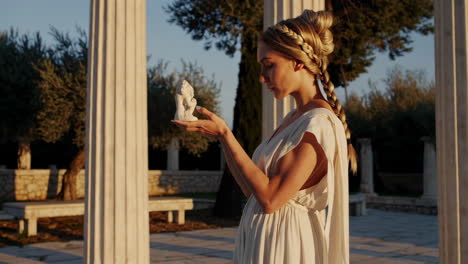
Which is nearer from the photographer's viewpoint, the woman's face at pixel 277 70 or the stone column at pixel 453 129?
the woman's face at pixel 277 70

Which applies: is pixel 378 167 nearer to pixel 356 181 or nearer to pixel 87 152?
pixel 356 181

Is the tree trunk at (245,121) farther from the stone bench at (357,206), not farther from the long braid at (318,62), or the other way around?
the long braid at (318,62)

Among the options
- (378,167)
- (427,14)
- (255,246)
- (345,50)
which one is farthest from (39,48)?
(378,167)

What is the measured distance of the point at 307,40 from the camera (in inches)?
A: 61.4

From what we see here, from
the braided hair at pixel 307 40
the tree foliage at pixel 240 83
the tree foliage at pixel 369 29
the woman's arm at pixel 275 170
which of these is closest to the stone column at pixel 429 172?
the tree foliage at pixel 369 29

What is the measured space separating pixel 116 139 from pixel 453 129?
3.39 m

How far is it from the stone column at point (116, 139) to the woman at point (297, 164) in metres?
3.69

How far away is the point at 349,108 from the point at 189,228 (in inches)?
767

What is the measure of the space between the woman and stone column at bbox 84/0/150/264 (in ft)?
12.1

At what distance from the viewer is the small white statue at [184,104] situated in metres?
1.45

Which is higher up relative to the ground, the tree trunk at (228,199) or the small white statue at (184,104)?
the small white statue at (184,104)

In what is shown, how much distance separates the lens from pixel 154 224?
509 inches

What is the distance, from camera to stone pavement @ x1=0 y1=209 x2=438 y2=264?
8062 millimetres

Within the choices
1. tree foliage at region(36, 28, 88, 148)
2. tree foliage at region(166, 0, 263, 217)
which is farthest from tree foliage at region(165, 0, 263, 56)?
tree foliage at region(36, 28, 88, 148)
